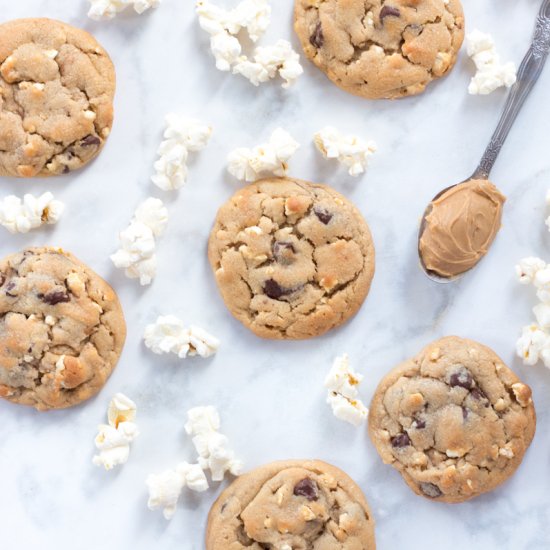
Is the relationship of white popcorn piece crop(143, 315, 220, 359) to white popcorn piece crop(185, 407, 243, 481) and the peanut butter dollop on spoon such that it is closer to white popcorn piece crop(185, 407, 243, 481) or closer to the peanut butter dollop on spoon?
white popcorn piece crop(185, 407, 243, 481)

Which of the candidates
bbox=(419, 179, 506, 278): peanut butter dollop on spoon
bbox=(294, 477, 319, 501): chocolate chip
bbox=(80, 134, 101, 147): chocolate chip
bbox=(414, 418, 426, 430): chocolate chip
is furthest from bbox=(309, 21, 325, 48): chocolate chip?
bbox=(294, 477, 319, 501): chocolate chip

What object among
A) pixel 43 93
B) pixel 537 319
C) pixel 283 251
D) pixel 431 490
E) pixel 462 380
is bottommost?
pixel 431 490

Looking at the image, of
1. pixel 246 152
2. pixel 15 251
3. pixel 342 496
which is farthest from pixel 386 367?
pixel 15 251

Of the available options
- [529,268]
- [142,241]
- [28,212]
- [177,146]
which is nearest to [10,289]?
[28,212]

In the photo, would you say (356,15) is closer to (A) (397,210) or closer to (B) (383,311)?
(A) (397,210)

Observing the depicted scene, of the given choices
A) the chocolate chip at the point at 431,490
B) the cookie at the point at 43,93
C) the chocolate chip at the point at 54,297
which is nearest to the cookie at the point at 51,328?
the chocolate chip at the point at 54,297

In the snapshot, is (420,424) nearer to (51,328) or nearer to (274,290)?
Result: (274,290)
